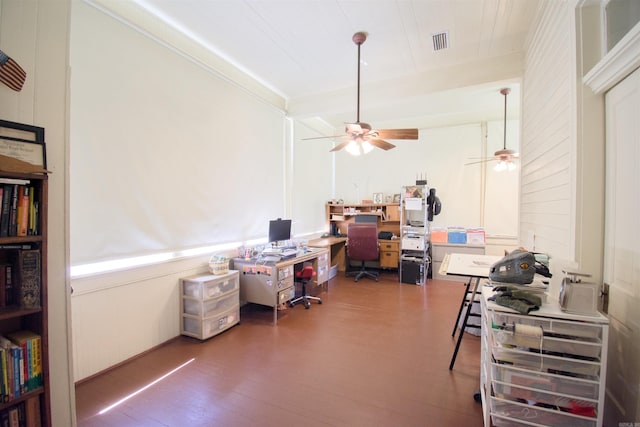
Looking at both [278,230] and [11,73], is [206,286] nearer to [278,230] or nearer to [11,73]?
[278,230]

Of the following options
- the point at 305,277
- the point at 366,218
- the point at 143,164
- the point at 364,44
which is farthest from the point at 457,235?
the point at 143,164

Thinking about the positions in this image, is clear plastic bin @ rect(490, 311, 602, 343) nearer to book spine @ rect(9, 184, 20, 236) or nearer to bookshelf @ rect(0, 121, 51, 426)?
bookshelf @ rect(0, 121, 51, 426)

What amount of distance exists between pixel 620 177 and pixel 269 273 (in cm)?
303

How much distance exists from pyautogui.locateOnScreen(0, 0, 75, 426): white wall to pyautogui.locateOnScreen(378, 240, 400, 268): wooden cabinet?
493cm

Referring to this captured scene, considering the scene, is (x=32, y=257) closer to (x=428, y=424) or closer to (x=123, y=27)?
(x=123, y=27)

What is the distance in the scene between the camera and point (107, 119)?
2.27 metres

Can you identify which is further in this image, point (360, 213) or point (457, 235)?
point (360, 213)

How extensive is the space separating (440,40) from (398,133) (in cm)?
112

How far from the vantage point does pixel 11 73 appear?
4.18ft

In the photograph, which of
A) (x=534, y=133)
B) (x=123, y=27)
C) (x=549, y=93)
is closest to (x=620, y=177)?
(x=549, y=93)

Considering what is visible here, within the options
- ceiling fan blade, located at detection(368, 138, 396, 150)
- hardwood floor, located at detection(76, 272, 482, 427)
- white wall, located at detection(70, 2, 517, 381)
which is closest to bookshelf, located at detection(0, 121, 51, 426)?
hardwood floor, located at detection(76, 272, 482, 427)

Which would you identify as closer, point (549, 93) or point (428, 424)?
point (428, 424)

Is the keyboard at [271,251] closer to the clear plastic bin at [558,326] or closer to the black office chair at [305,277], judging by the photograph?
the black office chair at [305,277]

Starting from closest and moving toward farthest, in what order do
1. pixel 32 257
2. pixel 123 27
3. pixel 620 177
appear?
1. pixel 32 257
2. pixel 620 177
3. pixel 123 27
